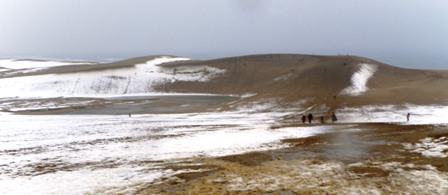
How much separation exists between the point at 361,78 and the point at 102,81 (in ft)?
224

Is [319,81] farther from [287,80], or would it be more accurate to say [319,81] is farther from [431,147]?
[431,147]

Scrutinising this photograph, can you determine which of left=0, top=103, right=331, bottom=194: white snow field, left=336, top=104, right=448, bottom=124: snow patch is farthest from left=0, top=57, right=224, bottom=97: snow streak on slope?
left=336, top=104, right=448, bottom=124: snow patch

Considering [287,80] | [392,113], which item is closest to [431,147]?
[392,113]

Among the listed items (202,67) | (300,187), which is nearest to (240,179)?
(300,187)

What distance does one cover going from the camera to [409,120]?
4209cm

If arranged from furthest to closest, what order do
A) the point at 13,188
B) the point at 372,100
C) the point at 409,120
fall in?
the point at 372,100, the point at 409,120, the point at 13,188

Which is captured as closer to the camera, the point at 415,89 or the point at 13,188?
the point at 13,188

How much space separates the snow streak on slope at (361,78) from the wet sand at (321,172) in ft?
149

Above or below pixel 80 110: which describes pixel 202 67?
above

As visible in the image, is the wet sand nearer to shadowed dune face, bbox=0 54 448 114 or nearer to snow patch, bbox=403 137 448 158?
snow patch, bbox=403 137 448 158

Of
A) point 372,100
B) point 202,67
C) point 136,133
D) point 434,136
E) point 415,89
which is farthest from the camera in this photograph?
point 202,67

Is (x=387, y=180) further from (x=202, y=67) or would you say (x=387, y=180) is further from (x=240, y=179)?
(x=202, y=67)

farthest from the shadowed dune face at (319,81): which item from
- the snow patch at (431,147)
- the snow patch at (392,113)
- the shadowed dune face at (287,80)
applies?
the snow patch at (431,147)

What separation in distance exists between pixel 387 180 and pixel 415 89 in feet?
177
